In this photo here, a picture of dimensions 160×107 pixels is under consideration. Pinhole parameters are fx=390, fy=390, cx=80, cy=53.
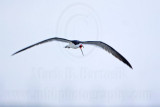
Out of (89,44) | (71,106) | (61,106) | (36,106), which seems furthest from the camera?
(61,106)

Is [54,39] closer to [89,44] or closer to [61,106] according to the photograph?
[89,44]

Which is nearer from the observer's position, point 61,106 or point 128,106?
point 128,106

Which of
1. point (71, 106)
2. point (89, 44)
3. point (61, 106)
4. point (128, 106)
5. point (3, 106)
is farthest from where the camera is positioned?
Answer: point (3, 106)

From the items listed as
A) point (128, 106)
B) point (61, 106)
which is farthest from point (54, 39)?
point (61, 106)

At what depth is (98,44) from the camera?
23016mm

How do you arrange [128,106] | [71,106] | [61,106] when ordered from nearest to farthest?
[128,106], [71,106], [61,106]

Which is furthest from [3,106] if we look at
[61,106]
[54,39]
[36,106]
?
[54,39]

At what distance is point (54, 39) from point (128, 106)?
81628mm

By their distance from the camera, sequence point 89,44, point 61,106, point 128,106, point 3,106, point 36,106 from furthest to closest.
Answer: point 3,106, point 61,106, point 128,106, point 36,106, point 89,44

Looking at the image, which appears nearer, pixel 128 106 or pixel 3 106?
pixel 128 106

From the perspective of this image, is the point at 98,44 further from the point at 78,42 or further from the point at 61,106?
the point at 61,106

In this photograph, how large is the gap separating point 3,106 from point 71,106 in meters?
34.8

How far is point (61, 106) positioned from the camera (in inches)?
4877

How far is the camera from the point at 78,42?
926 inches
